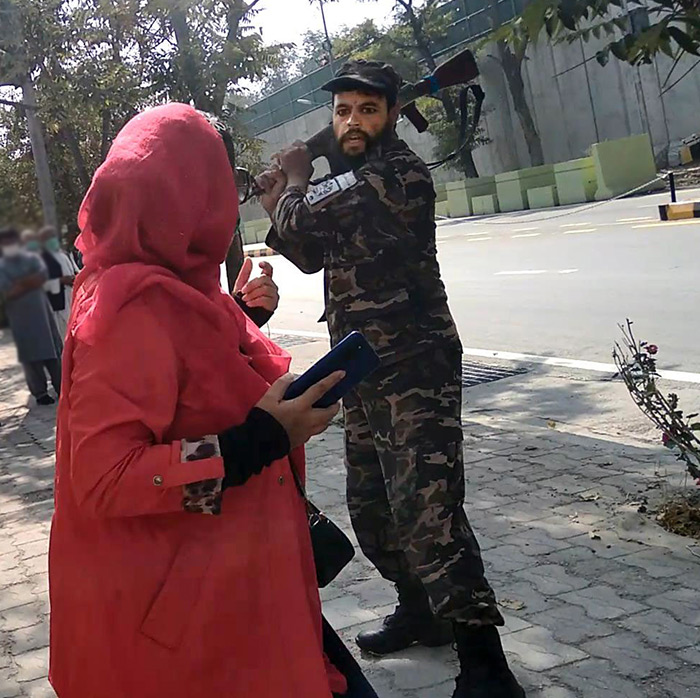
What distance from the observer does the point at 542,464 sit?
19.2 feet

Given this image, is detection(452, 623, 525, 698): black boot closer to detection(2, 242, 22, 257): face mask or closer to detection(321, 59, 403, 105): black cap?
detection(321, 59, 403, 105): black cap

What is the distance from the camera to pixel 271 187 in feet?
10.9

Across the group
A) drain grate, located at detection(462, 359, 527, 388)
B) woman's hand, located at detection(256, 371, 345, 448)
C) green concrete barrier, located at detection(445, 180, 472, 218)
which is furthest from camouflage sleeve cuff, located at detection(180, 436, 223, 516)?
green concrete barrier, located at detection(445, 180, 472, 218)

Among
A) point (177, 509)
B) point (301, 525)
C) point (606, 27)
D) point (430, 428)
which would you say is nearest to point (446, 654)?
point (430, 428)

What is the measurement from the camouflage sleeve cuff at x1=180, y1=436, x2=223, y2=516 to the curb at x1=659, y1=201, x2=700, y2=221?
1634cm

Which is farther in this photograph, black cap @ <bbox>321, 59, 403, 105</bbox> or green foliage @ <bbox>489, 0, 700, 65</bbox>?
green foliage @ <bbox>489, 0, 700, 65</bbox>

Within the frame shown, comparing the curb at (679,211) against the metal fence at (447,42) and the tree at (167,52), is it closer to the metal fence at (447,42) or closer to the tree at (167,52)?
the metal fence at (447,42)

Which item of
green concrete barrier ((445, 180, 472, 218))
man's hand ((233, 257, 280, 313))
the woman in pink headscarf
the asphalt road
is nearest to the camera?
the woman in pink headscarf

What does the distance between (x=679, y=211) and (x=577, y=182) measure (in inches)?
417

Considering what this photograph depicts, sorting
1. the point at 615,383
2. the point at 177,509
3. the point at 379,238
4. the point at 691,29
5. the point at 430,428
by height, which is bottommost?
the point at 615,383

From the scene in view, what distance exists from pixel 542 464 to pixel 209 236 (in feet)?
13.6

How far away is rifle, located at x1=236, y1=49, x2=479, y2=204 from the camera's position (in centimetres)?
341

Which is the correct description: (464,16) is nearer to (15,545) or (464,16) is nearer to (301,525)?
(15,545)

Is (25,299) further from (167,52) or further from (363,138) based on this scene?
(167,52)
